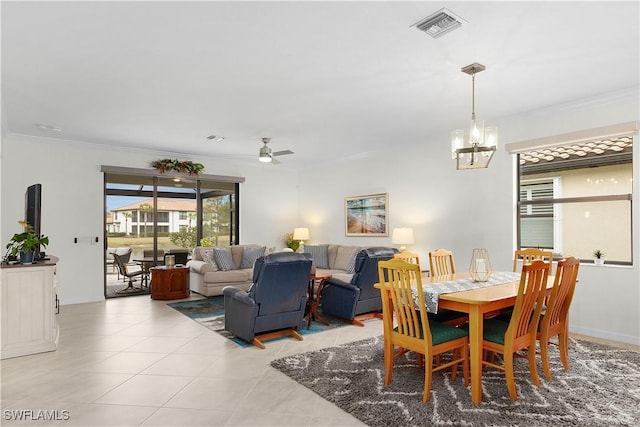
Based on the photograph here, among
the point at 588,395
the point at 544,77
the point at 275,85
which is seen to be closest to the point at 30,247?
the point at 275,85

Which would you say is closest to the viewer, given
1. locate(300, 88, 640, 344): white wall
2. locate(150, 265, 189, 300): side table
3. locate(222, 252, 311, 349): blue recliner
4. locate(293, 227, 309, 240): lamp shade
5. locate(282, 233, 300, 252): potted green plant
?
locate(222, 252, 311, 349): blue recliner

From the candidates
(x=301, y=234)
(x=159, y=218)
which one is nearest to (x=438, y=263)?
(x=301, y=234)

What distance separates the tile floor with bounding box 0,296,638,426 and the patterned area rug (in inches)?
6.0

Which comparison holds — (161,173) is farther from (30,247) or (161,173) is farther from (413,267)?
(413,267)

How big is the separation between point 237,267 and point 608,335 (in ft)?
18.2

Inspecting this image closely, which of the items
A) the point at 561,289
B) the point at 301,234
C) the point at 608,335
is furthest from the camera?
the point at 301,234

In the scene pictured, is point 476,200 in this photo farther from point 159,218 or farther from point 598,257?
point 159,218

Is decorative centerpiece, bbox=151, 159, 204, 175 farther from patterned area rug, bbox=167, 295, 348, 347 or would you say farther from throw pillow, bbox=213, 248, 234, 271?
patterned area rug, bbox=167, 295, 348, 347

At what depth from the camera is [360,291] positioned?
15.9ft

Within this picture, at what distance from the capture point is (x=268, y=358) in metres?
3.61

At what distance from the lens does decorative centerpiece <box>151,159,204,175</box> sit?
7.03 m

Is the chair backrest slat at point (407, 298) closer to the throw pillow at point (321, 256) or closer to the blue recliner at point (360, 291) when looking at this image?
the blue recliner at point (360, 291)

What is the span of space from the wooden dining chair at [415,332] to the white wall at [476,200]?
7.57 feet

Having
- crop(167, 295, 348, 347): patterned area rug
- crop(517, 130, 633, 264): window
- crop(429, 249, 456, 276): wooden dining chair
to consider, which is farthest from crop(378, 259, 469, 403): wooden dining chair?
crop(517, 130, 633, 264): window
